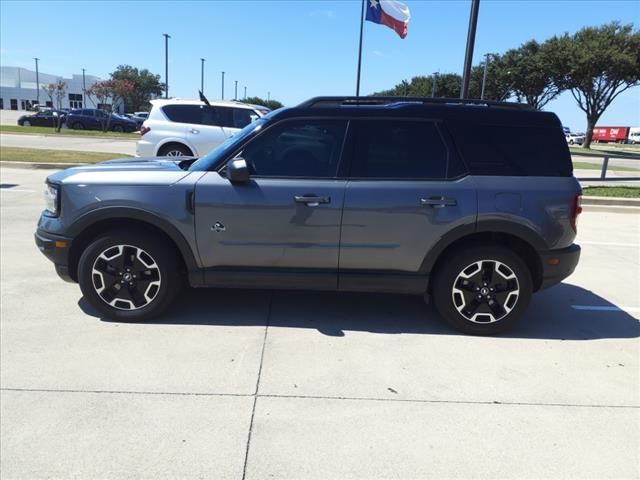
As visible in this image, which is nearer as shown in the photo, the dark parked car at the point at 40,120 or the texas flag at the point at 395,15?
the texas flag at the point at 395,15

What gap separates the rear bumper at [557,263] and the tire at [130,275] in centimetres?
301

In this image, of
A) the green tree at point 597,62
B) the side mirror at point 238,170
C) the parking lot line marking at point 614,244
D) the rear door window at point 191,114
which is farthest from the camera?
the green tree at point 597,62

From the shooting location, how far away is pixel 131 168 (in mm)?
4121

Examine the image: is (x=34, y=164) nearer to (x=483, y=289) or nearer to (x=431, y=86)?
(x=483, y=289)

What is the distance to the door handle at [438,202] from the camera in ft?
12.6

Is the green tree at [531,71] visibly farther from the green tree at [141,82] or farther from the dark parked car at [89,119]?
the green tree at [141,82]

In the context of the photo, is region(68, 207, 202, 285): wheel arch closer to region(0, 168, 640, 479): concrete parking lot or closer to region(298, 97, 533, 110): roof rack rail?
region(0, 168, 640, 479): concrete parking lot

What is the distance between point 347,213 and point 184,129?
840cm

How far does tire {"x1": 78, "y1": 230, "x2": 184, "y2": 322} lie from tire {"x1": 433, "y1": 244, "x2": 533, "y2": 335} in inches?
87.7

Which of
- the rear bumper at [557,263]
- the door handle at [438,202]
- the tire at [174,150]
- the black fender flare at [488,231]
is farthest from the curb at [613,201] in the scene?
the tire at [174,150]

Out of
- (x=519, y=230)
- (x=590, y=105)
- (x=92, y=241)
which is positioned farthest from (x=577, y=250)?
(x=590, y=105)

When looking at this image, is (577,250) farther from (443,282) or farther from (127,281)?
(127,281)

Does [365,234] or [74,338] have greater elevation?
[365,234]

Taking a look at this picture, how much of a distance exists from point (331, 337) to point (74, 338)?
1988 millimetres
